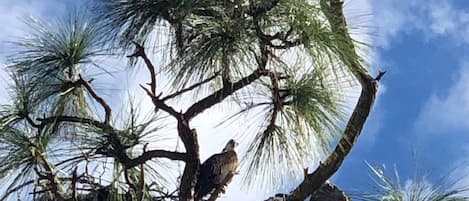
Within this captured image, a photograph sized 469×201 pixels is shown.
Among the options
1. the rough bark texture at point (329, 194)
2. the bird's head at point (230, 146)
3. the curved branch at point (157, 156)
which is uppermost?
the bird's head at point (230, 146)

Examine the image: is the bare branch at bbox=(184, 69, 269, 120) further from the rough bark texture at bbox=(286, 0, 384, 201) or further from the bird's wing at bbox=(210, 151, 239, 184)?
the bird's wing at bbox=(210, 151, 239, 184)

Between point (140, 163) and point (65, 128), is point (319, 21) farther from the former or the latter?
point (65, 128)

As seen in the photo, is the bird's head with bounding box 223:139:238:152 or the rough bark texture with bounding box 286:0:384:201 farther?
the bird's head with bounding box 223:139:238:152

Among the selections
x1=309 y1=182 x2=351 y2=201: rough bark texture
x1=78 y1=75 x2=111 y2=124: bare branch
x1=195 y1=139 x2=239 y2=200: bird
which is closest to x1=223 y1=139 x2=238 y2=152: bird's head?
x1=195 y1=139 x2=239 y2=200: bird

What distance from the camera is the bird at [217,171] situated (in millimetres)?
1866

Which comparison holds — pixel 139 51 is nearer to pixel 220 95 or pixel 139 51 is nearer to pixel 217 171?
pixel 220 95

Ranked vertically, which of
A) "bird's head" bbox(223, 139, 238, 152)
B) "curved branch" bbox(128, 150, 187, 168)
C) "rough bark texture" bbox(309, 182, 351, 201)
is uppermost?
"bird's head" bbox(223, 139, 238, 152)

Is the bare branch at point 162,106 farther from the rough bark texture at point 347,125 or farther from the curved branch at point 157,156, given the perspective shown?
the rough bark texture at point 347,125

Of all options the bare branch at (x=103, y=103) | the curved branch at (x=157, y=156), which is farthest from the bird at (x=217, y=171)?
the bare branch at (x=103, y=103)

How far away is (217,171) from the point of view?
2084 millimetres

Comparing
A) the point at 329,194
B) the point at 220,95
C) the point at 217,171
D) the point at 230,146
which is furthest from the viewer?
the point at 230,146

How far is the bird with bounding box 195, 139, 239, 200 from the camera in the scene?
1866mm

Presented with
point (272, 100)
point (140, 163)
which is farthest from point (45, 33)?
point (272, 100)

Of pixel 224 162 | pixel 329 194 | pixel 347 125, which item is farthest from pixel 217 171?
pixel 347 125
